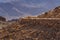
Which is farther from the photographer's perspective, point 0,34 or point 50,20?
point 0,34

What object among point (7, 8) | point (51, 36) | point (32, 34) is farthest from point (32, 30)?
point (7, 8)

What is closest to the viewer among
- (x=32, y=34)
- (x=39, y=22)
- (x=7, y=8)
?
(x=32, y=34)

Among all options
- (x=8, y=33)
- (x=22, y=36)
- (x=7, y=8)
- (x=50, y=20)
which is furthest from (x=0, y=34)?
(x=7, y=8)

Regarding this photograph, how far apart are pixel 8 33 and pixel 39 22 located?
7.05 feet

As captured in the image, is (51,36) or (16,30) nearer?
(51,36)

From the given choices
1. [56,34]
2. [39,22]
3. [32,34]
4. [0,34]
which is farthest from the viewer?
[0,34]

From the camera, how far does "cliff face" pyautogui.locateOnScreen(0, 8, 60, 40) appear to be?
1398 centimetres

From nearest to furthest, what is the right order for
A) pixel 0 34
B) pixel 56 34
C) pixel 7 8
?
pixel 56 34, pixel 0 34, pixel 7 8

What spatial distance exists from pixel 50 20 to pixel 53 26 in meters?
0.76

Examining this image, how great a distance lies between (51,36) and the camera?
542 inches

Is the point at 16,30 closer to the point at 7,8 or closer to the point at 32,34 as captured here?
the point at 32,34

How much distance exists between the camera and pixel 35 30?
49.2 feet

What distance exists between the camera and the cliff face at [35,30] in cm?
1398

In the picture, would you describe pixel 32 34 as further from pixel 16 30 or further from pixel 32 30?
pixel 16 30
